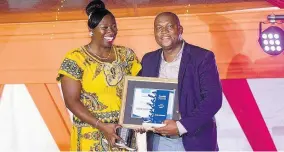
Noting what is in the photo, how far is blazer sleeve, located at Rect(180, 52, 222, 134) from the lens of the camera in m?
2.64

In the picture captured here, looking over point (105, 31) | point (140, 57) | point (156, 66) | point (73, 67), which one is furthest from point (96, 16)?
point (140, 57)

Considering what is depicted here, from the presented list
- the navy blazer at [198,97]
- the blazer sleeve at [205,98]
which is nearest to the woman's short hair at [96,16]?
the navy blazer at [198,97]

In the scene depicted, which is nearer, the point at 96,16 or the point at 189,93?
the point at 189,93

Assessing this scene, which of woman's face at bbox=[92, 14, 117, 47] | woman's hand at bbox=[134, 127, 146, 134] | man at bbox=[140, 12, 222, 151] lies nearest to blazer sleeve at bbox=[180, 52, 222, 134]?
man at bbox=[140, 12, 222, 151]

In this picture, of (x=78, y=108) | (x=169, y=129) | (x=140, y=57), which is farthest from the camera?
(x=140, y=57)

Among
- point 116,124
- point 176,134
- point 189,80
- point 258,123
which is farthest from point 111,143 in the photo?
point 258,123

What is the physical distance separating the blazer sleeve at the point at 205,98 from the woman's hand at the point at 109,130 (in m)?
0.34

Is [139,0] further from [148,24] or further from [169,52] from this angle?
[169,52]

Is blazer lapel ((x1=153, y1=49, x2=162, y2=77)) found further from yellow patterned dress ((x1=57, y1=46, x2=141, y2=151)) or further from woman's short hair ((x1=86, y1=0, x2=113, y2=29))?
woman's short hair ((x1=86, y1=0, x2=113, y2=29))

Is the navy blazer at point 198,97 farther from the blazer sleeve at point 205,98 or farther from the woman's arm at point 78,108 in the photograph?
the woman's arm at point 78,108

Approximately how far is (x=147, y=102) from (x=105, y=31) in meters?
0.43

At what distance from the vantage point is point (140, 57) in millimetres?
3723

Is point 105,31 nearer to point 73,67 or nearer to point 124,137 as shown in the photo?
point 73,67

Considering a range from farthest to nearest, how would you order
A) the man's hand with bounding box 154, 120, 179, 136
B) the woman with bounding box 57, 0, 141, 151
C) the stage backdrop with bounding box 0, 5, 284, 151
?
the stage backdrop with bounding box 0, 5, 284, 151 → the woman with bounding box 57, 0, 141, 151 → the man's hand with bounding box 154, 120, 179, 136
